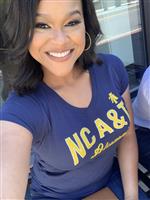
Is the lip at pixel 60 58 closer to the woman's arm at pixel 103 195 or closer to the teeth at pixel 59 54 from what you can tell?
the teeth at pixel 59 54

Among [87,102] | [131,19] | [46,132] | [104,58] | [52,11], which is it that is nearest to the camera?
[52,11]

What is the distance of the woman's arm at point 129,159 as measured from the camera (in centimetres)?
127

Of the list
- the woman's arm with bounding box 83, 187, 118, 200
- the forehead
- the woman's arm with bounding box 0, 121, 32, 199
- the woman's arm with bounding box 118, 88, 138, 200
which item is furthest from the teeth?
the woman's arm with bounding box 83, 187, 118, 200

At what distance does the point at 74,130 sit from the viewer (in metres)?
1.11

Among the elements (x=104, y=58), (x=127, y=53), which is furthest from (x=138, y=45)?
(x=104, y=58)

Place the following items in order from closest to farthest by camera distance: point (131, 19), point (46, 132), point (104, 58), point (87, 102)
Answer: point (46, 132) → point (87, 102) → point (104, 58) → point (131, 19)

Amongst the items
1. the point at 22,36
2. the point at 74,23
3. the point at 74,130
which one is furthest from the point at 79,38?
the point at 74,130

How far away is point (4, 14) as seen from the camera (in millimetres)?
973

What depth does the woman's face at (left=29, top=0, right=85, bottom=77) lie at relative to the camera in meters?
0.96

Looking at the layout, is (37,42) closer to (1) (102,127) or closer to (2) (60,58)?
(2) (60,58)

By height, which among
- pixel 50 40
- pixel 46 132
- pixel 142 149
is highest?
pixel 50 40

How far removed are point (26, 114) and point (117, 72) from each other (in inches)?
17.3

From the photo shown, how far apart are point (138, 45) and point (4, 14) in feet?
4.32

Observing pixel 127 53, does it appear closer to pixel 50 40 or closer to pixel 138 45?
pixel 138 45
